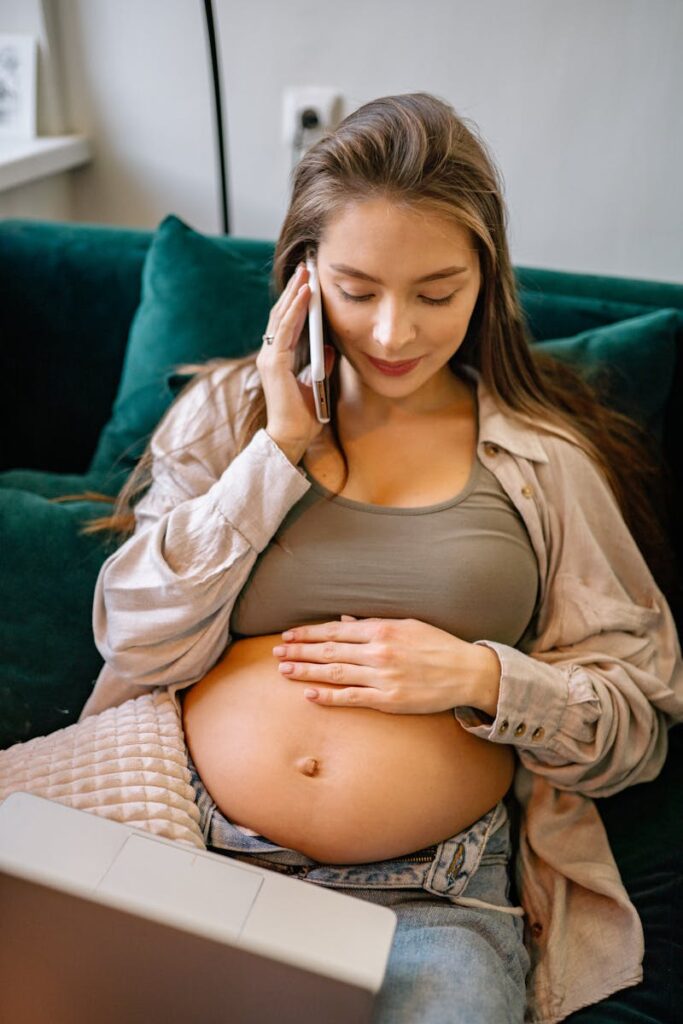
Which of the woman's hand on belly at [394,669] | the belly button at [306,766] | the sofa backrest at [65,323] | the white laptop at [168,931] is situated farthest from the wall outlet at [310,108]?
the white laptop at [168,931]

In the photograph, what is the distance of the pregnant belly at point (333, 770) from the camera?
1012mm

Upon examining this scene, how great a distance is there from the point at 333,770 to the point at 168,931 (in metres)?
0.37

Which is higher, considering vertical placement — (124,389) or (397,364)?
(397,364)

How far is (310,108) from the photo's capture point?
1.81 meters

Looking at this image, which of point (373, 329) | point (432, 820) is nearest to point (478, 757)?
point (432, 820)

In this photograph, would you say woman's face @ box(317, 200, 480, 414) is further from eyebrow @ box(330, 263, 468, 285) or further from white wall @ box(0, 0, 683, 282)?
white wall @ box(0, 0, 683, 282)

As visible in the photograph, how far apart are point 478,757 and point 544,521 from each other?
0.31 m

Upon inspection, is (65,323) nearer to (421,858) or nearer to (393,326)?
(393,326)

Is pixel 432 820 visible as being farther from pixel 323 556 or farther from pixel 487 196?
pixel 487 196

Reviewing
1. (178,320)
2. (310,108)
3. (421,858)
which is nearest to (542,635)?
(421,858)

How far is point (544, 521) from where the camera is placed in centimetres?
117

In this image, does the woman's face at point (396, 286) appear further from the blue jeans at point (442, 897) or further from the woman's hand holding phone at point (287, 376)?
the blue jeans at point (442, 897)

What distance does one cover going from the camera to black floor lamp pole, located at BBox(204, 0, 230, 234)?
156cm

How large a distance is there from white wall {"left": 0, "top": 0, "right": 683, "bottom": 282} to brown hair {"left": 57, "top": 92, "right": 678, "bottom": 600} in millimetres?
523
